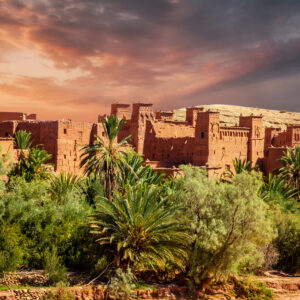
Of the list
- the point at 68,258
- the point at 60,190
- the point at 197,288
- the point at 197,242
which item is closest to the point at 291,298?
the point at 197,288

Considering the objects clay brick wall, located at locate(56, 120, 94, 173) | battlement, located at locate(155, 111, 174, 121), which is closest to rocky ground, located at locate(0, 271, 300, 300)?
clay brick wall, located at locate(56, 120, 94, 173)

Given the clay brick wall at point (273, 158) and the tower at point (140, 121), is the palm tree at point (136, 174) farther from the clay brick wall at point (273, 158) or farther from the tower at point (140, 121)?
the clay brick wall at point (273, 158)

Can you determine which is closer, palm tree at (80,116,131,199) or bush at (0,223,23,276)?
bush at (0,223,23,276)

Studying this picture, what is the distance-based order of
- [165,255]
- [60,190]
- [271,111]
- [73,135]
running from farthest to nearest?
[271,111] → [73,135] → [60,190] → [165,255]

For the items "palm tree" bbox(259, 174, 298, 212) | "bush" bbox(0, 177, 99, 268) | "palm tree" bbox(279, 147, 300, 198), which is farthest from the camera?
"palm tree" bbox(279, 147, 300, 198)

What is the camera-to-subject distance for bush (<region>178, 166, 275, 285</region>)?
60.8 ft

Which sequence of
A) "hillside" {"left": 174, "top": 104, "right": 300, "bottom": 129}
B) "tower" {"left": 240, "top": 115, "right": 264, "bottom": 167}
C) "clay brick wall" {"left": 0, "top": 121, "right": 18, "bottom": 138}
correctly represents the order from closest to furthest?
A: "clay brick wall" {"left": 0, "top": 121, "right": 18, "bottom": 138}, "tower" {"left": 240, "top": 115, "right": 264, "bottom": 167}, "hillside" {"left": 174, "top": 104, "right": 300, "bottom": 129}

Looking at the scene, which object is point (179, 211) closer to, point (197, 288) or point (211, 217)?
point (211, 217)

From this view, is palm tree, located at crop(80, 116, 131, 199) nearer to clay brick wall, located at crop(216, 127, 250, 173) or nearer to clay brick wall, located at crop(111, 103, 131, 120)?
clay brick wall, located at crop(216, 127, 250, 173)

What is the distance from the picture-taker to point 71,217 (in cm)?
2070

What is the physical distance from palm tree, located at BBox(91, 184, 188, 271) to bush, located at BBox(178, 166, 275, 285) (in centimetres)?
67

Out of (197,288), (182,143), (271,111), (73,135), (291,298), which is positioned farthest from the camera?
(271,111)

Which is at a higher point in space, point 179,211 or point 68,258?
point 179,211

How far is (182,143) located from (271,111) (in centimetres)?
6250
